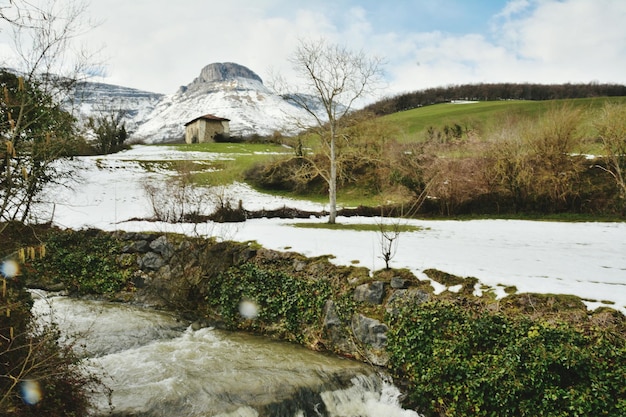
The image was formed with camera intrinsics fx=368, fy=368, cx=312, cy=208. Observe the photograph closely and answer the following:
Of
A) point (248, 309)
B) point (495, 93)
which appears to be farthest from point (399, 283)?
point (495, 93)

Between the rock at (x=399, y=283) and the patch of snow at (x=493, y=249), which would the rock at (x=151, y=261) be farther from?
the rock at (x=399, y=283)

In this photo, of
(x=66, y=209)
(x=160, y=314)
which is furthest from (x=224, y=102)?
(x=160, y=314)

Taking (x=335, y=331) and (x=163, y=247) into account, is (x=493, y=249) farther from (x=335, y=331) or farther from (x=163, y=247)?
(x=163, y=247)

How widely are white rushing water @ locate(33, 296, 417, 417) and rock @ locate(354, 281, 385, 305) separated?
141 cm

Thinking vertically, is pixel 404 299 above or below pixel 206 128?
below

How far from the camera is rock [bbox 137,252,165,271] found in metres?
12.4

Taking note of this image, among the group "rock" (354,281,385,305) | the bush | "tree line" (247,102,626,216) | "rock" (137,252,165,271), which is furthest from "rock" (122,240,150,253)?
the bush

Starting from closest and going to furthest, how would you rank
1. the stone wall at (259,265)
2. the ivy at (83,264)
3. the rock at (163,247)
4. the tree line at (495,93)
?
the stone wall at (259,265)
the rock at (163,247)
the ivy at (83,264)
the tree line at (495,93)

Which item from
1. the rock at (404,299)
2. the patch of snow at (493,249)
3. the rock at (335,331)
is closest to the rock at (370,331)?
the rock at (335,331)

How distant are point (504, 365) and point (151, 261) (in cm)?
1081

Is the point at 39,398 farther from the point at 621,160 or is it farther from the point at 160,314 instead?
the point at 621,160

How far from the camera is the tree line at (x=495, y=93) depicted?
6058cm

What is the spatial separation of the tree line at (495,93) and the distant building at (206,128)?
27708 millimetres

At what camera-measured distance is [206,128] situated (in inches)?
2630
